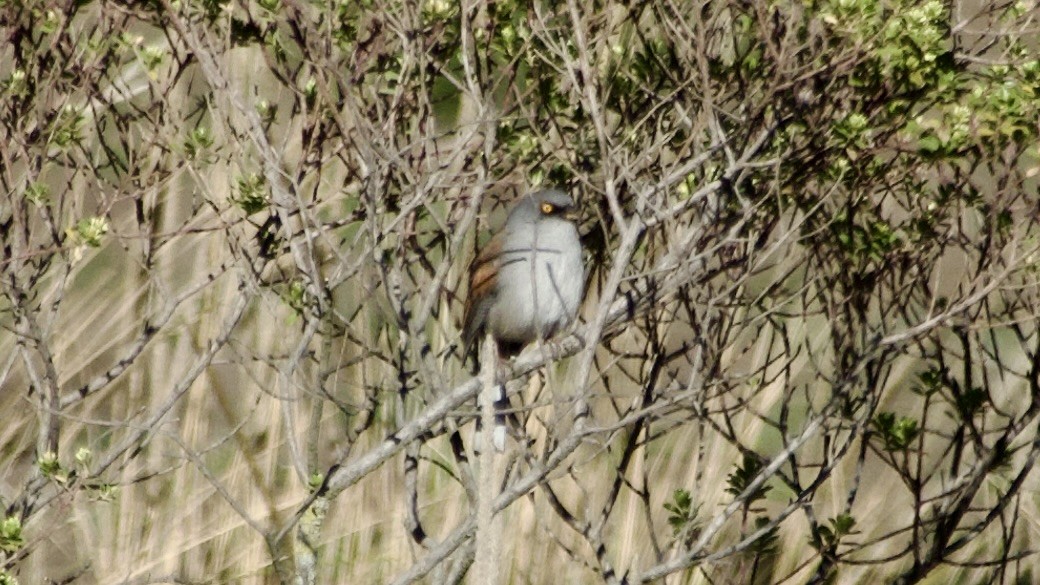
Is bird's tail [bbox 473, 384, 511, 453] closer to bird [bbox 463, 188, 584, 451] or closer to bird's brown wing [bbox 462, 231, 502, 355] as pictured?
bird [bbox 463, 188, 584, 451]

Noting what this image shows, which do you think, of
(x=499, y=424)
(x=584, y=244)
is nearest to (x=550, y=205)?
(x=584, y=244)

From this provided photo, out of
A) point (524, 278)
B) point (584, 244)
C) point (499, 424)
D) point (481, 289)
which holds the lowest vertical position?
point (499, 424)

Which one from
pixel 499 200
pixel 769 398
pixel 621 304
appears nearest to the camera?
pixel 621 304

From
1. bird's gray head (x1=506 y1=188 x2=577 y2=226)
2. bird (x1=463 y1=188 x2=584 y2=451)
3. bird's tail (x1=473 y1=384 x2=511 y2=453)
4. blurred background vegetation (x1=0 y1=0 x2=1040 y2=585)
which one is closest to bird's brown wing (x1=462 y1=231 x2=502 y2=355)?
bird (x1=463 y1=188 x2=584 y2=451)

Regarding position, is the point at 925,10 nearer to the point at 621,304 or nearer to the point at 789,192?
the point at 789,192

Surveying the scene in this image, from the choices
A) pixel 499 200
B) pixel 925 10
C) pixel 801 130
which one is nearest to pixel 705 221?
pixel 801 130

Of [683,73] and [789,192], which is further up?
[683,73]

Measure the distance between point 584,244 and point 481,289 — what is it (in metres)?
0.67

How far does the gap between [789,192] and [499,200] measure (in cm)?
123

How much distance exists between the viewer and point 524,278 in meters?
6.23

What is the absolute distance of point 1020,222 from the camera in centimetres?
445

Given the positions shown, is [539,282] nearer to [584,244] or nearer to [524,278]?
[524,278]

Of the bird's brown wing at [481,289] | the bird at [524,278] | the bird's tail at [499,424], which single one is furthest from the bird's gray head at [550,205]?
the bird's tail at [499,424]

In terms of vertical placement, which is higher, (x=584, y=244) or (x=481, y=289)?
(x=481, y=289)
